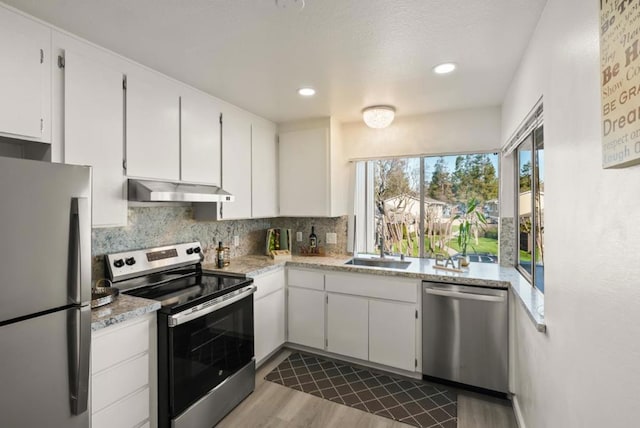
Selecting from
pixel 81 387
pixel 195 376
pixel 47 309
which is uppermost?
pixel 47 309

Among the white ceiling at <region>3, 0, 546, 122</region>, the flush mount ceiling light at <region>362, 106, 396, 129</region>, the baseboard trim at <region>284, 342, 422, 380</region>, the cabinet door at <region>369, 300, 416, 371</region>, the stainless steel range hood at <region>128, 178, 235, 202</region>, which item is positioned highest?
the white ceiling at <region>3, 0, 546, 122</region>

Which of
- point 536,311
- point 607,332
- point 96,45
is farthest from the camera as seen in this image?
point 96,45

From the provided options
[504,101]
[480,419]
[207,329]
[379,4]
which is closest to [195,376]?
[207,329]

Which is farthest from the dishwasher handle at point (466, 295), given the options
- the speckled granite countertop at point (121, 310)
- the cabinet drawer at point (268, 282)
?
the speckled granite countertop at point (121, 310)

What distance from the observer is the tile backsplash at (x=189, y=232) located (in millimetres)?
2110

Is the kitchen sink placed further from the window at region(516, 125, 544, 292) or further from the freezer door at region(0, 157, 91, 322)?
the freezer door at region(0, 157, 91, 322)

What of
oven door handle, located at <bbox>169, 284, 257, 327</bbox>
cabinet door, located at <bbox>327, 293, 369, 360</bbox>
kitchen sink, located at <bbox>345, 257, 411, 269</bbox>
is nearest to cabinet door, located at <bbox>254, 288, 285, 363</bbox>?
oven door handle, located at <bbox>169, 284, 257, 327</bbox>

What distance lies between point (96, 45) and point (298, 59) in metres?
1.17

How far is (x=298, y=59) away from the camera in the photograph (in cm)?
196

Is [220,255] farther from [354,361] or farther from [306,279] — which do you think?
[354,361]

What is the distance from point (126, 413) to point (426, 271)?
88.8 inches

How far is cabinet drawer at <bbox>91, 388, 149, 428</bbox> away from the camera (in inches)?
58.9

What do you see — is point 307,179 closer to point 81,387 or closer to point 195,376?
point 195,376

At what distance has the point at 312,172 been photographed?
3.29 meters
